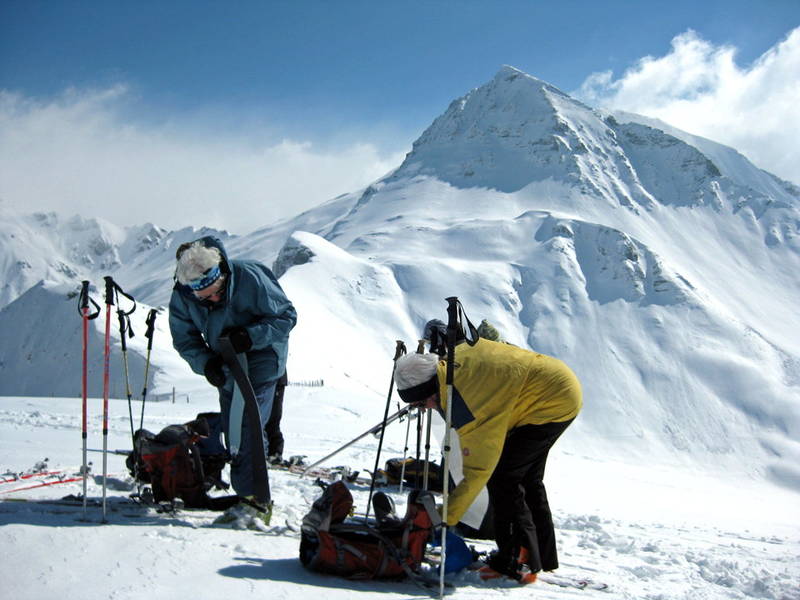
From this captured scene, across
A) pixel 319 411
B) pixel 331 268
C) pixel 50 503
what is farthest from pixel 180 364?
pixel 331 268

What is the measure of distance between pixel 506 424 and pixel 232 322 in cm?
210

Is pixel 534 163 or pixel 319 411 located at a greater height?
pixel 534 163

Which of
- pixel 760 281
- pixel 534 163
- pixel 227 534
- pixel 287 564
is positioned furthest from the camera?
pixel 534 163

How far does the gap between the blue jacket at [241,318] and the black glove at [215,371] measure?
0.08 meters

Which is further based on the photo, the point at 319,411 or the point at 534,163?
the point at 534,163

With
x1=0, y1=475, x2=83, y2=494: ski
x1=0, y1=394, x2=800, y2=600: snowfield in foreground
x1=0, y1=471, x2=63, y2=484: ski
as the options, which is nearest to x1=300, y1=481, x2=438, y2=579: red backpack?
x1=0, y1=394, x2=800, y2=600: snowfield in foreground

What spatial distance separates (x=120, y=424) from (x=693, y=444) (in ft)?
244

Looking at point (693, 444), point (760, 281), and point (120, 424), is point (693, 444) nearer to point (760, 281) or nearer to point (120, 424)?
point (760, 281)

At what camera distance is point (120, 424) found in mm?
10242

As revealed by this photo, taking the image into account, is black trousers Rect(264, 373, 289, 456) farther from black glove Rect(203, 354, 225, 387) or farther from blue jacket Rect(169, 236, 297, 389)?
black glove Rect(203, 354, 225, 387)

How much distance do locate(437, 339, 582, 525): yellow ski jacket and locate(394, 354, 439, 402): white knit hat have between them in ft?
0.23

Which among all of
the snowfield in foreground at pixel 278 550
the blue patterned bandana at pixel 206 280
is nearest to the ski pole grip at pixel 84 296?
the blue patterned bandana at pixel 206 280

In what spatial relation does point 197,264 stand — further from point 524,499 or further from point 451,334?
point 524,499

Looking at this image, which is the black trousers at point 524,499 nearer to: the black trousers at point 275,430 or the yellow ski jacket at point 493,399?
the yellow ski jacket at point 493,399
